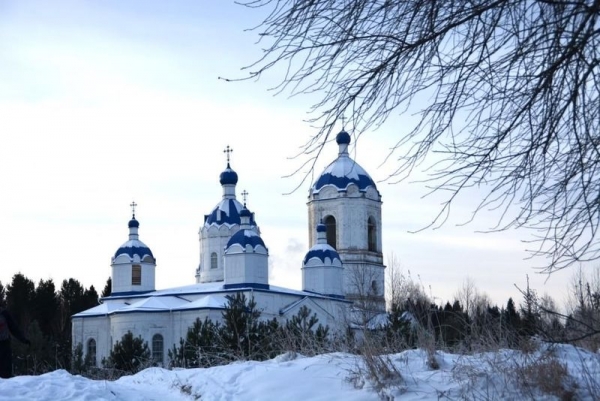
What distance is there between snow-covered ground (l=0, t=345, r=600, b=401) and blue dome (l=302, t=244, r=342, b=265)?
35.9m

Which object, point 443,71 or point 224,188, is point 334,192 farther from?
point 443,71

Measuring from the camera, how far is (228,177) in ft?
157

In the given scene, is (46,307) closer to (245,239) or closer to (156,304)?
(156,304)

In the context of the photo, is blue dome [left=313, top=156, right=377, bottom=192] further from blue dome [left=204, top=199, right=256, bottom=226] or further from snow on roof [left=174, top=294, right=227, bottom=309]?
snow on roof [left=174, top=294, right=227, bottom=309]

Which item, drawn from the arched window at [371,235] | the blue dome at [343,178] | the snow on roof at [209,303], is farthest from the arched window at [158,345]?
the arched window at [371,235]

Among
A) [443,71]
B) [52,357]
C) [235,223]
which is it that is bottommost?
[52,357]

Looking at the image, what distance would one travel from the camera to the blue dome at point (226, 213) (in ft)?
156

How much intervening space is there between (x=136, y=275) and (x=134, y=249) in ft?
4.22

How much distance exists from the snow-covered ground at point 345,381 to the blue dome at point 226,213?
37.2 metres

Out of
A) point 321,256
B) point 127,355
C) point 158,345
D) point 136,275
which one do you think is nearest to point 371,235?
point 321,256

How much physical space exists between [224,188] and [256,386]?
40278mm

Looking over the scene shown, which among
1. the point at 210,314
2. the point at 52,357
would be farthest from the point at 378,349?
the point at 210,314

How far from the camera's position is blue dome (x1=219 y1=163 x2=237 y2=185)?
157 ft

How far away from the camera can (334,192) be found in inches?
1988
